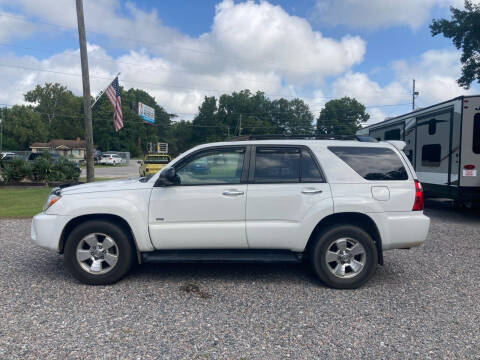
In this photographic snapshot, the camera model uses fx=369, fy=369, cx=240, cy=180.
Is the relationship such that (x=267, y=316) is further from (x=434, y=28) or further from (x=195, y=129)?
(x=195, y=129)

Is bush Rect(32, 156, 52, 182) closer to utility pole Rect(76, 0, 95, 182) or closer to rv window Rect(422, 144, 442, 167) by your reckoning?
utility pole Rect(76, 0, 95, 182)

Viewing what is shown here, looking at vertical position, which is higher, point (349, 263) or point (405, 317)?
point (349, 263)

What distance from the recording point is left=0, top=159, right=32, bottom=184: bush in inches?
607

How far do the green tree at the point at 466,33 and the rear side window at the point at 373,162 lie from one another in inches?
1065

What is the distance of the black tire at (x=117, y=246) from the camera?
4.39 m

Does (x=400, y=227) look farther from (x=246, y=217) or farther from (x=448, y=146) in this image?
(x=448, y=146)

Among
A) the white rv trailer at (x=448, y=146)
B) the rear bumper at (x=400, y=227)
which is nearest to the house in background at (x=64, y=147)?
the white rv trailer at (x=448, y=146)

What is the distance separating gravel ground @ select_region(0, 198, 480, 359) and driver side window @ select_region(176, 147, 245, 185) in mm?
1290

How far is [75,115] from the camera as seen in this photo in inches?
3735

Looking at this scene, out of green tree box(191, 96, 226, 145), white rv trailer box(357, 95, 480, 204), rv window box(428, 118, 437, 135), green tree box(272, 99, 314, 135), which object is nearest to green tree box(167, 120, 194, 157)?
green tree box(191, 96, 226, 145)

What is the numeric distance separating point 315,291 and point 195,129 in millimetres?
91137

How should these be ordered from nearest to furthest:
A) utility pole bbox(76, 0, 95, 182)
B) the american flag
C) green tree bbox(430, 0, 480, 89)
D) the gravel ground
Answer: the gravel ground → utility pole bbox(76, 0, 95, 182) → the american flag → green tree bbox(430, 0, 480, 89)

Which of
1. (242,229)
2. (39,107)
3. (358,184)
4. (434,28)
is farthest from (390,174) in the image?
(39,107)

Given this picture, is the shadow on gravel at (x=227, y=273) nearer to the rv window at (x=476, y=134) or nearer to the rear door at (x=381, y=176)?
the rear door at (x=381, y=176)
